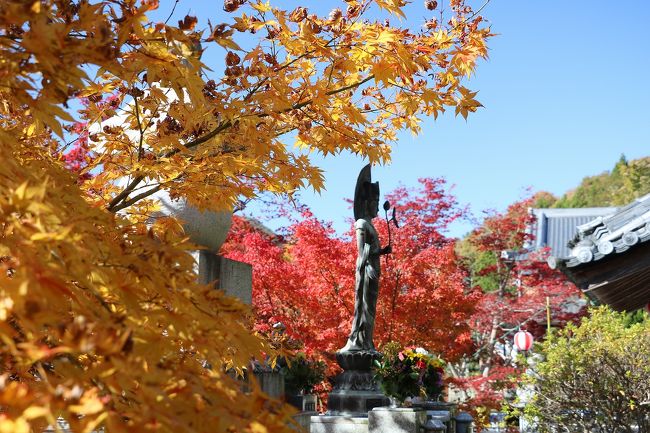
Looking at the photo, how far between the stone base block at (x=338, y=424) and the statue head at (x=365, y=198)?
3396 mm

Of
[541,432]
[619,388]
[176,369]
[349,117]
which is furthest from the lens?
[541,432]

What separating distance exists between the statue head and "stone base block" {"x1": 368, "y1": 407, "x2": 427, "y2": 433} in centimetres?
339

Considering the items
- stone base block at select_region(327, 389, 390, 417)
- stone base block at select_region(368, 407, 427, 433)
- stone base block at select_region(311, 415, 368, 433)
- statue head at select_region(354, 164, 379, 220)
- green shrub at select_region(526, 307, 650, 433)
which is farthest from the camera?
statue head at select_region(354, 164, 379, 220)

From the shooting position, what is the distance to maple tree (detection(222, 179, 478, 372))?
48.0 feet

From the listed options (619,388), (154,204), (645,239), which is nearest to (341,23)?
(154,204)

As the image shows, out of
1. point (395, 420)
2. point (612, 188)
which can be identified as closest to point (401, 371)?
point (395, 420)

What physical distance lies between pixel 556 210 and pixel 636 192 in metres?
5.59

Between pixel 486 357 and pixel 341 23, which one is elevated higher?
pixel 341 23

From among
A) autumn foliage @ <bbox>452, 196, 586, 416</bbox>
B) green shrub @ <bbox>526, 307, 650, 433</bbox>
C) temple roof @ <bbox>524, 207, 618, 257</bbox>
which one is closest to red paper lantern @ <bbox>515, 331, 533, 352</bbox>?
autumn foliage @ <bbox>452, 196, 586, 416</bbox>

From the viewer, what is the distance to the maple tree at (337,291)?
14.6 m

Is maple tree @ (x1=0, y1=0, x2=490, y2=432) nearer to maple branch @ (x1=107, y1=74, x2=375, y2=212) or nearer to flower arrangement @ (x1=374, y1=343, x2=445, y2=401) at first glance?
maple branch @ (x1=107, y1=74, x2=375, y2=212)

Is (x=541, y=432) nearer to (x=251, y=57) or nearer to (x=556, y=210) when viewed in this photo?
(x=251, y=57)

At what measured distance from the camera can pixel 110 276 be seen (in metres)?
2.08

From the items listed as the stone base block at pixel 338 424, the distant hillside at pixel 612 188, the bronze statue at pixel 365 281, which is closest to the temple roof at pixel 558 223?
the distant hillside at pixel 612 188
